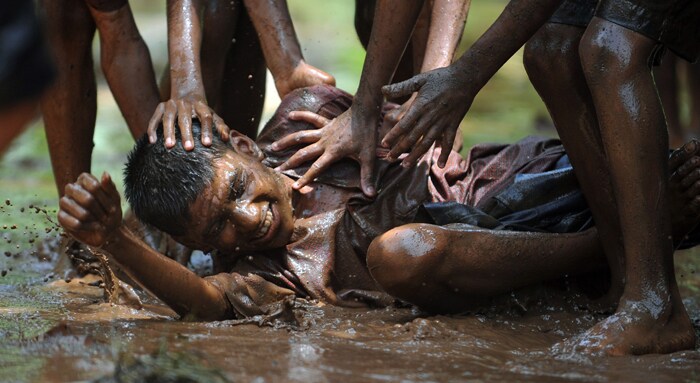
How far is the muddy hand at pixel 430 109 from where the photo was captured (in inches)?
152

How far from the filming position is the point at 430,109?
152 inches

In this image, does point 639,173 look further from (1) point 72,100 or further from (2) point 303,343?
(1) point 72,100

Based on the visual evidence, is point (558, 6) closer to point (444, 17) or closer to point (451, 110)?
point (451, 110)

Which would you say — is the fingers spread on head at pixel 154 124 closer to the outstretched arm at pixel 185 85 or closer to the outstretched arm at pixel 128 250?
the outstretched arm at pixel 185 85

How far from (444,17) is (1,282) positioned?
2.23m

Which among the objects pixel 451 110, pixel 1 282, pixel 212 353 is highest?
pixel 451 110

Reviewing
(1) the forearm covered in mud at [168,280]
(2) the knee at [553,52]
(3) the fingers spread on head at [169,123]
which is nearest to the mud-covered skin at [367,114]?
(3) the fingers spread on head at [169,123]

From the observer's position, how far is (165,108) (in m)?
4.24

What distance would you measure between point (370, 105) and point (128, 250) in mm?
1185

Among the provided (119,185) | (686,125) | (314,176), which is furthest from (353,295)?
(686,125)

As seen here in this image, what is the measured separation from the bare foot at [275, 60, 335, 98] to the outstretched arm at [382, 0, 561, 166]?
0.84m

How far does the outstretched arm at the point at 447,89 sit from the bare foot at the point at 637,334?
92 centimetres

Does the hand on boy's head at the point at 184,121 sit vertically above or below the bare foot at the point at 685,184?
above

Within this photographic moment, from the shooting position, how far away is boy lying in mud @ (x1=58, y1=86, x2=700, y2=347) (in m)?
3.71
